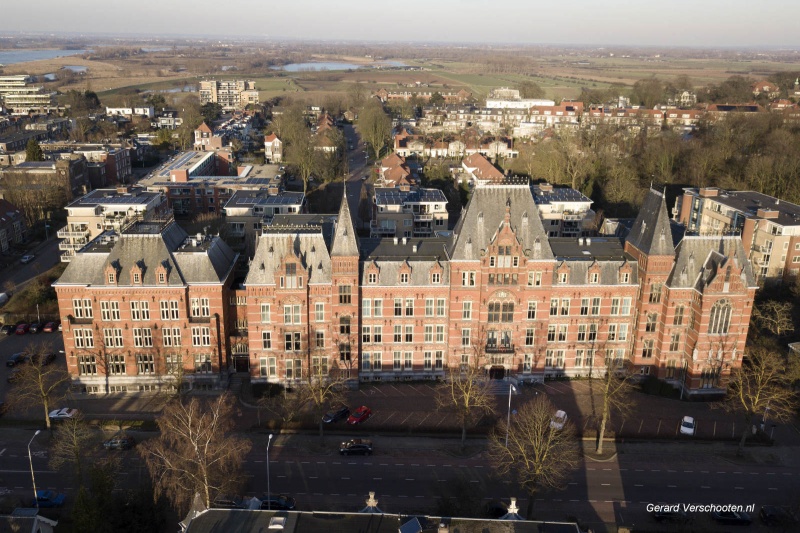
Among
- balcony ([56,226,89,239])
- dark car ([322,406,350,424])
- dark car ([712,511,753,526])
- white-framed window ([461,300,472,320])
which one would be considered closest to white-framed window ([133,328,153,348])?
dark car ([322,406,350,424])

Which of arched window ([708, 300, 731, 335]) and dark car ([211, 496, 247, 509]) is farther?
arched window ([708, 300, 731, 335])

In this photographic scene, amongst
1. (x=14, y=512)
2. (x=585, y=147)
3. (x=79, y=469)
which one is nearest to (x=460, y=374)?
(x=79, y=469)

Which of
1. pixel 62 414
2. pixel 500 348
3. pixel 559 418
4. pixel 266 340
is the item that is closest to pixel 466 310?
pixel 500 348

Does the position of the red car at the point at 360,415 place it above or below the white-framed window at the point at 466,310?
below

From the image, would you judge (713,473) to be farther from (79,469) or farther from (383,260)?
(79,469)

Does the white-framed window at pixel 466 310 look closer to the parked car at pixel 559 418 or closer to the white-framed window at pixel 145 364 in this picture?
the parked car at pixel 559 418

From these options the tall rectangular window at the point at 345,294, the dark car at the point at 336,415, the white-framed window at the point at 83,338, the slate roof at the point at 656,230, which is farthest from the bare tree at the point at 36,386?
the slate roof at the point at 656,230

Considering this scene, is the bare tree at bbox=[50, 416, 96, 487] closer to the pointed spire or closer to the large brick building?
the large brick building
